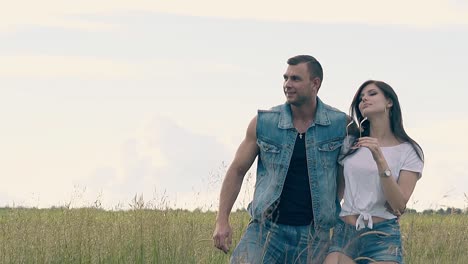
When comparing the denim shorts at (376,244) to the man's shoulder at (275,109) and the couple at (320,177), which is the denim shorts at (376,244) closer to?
the couple at (320,177)

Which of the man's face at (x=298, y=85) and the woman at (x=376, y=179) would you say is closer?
the woman at (x=376, y=179)

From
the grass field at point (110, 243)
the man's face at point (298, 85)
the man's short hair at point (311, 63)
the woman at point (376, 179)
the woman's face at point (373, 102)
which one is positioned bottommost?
the grass field at point (110, 243)

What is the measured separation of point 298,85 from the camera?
716cm

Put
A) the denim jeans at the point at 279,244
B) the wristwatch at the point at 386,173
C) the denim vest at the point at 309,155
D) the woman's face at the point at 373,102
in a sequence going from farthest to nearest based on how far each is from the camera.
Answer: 1. the denim vest at the point at 309,155
2. the denim jeans at the point at 279,244
3. the woman's face at the point at 373,102
4. the wristwatch at the point at 386,173

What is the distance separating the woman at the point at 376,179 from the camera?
6.43m

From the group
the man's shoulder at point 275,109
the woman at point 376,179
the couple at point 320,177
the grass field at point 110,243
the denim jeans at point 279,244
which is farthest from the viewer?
the grass field at point 110,243

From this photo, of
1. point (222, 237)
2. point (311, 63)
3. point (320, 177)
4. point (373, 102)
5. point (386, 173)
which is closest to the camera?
point (386, 173)

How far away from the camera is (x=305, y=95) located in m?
7.18

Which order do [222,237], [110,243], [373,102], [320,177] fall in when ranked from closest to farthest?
[373,102] → [222,237] → [320,177] → [110,243]

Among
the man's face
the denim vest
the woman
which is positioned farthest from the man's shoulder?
the woman

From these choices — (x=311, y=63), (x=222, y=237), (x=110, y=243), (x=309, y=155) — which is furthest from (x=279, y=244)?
(x=110, y=243)

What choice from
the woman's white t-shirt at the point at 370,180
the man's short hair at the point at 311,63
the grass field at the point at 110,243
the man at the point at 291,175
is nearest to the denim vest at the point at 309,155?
the man at the point at 291,175

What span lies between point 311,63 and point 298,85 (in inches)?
9.0

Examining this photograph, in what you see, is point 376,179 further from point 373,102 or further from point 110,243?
point 110,243
